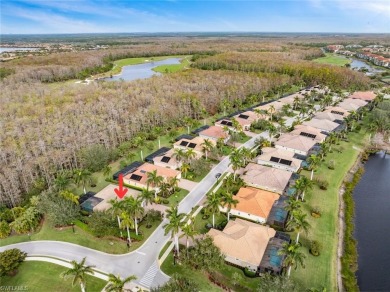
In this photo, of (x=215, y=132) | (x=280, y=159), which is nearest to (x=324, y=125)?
(x=280, y=159)

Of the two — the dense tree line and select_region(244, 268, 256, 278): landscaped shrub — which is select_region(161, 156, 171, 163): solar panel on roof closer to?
select_region(244, 268, 256, 278): landscaped shrub

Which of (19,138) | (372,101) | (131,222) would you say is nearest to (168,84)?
(19,138)

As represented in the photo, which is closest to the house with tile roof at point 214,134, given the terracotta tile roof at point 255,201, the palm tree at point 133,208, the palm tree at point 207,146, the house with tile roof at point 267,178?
the palm tree at point 207,146

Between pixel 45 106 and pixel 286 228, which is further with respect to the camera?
pixel 45 106

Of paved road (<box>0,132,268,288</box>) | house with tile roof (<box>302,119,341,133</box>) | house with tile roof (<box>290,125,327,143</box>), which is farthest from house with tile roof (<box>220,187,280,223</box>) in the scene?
house with tile roof (<box>302,119,341,133</box>)

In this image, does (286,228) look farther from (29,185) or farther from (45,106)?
(45,106)
